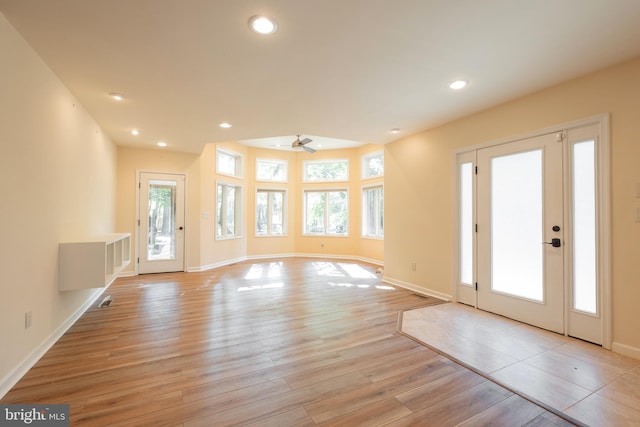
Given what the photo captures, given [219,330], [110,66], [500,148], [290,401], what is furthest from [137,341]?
[500,148]

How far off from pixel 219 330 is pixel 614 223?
396 cm

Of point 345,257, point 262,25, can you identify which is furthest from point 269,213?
point 262,25

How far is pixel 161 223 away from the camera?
611cm

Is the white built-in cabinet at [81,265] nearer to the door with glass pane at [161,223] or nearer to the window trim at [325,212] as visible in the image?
the door with glass pane at [161,223]

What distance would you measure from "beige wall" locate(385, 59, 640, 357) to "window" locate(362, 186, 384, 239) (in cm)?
211

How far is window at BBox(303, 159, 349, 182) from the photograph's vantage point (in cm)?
833

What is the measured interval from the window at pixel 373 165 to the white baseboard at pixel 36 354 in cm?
634

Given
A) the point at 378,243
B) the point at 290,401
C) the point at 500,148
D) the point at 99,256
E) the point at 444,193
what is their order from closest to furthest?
the point at 290,401 → the point at 99,256 → the point at 500,148 → the point at 444,193 → the point at 378,243

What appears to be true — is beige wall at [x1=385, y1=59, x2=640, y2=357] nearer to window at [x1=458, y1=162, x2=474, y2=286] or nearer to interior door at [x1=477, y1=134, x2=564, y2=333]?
window at [x1=458, y1=162, x2=474, y2=286]

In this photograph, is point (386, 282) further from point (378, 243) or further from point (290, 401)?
point (290, 401)

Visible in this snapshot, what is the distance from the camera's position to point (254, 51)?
2412 millimetres

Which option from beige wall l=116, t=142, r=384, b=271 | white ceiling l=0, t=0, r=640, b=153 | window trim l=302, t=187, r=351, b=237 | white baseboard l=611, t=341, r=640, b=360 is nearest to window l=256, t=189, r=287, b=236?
beige wall l=116, t=142, r=384, b=271

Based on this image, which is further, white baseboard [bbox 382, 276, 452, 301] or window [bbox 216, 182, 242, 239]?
window [bbox 216, 182, 242, 239]

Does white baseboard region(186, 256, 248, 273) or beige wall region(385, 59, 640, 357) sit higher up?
beige wall region(385, 59, 640, 357)
